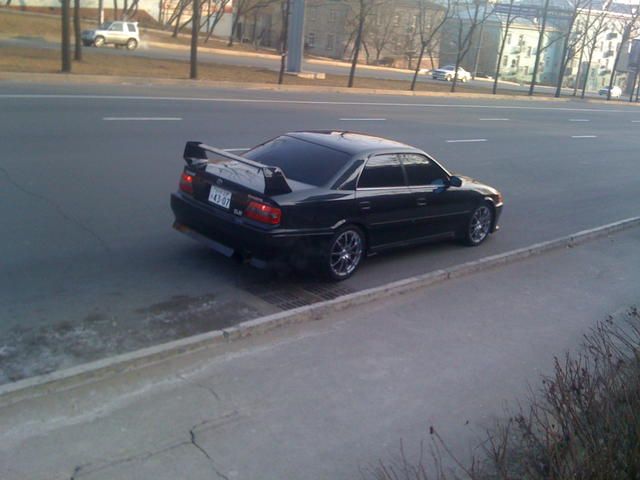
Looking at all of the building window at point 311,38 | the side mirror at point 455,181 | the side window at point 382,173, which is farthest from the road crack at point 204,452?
the building window at point 311,38

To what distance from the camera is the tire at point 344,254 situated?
7691 millimetres

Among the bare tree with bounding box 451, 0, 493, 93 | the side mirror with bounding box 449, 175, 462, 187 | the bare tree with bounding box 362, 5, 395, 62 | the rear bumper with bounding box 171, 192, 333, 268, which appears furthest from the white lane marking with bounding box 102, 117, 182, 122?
the bare tree with bounding box 362, 5, 395, 62

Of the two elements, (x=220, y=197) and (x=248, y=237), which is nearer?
(x=248, y=237)

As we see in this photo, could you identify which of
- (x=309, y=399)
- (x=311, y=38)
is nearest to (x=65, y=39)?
(x=309, y=399)

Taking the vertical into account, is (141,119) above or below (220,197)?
below

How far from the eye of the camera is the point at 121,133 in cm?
1485

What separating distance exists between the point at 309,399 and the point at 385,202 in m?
3.42

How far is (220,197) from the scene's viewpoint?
7.54m

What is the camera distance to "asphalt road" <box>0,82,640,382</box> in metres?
6.48

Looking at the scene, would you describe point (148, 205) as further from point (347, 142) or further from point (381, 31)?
point (381, 31)

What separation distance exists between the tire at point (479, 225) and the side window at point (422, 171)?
40.6 inches

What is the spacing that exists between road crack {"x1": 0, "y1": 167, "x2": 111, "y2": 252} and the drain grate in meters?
1.95

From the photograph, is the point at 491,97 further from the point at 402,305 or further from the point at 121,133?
the point at 402,305

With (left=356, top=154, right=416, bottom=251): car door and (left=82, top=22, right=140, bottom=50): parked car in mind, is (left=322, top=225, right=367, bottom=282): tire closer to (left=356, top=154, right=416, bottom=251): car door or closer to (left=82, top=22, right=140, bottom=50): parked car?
(left=356, top=154, right=416, bottom=251): car door
